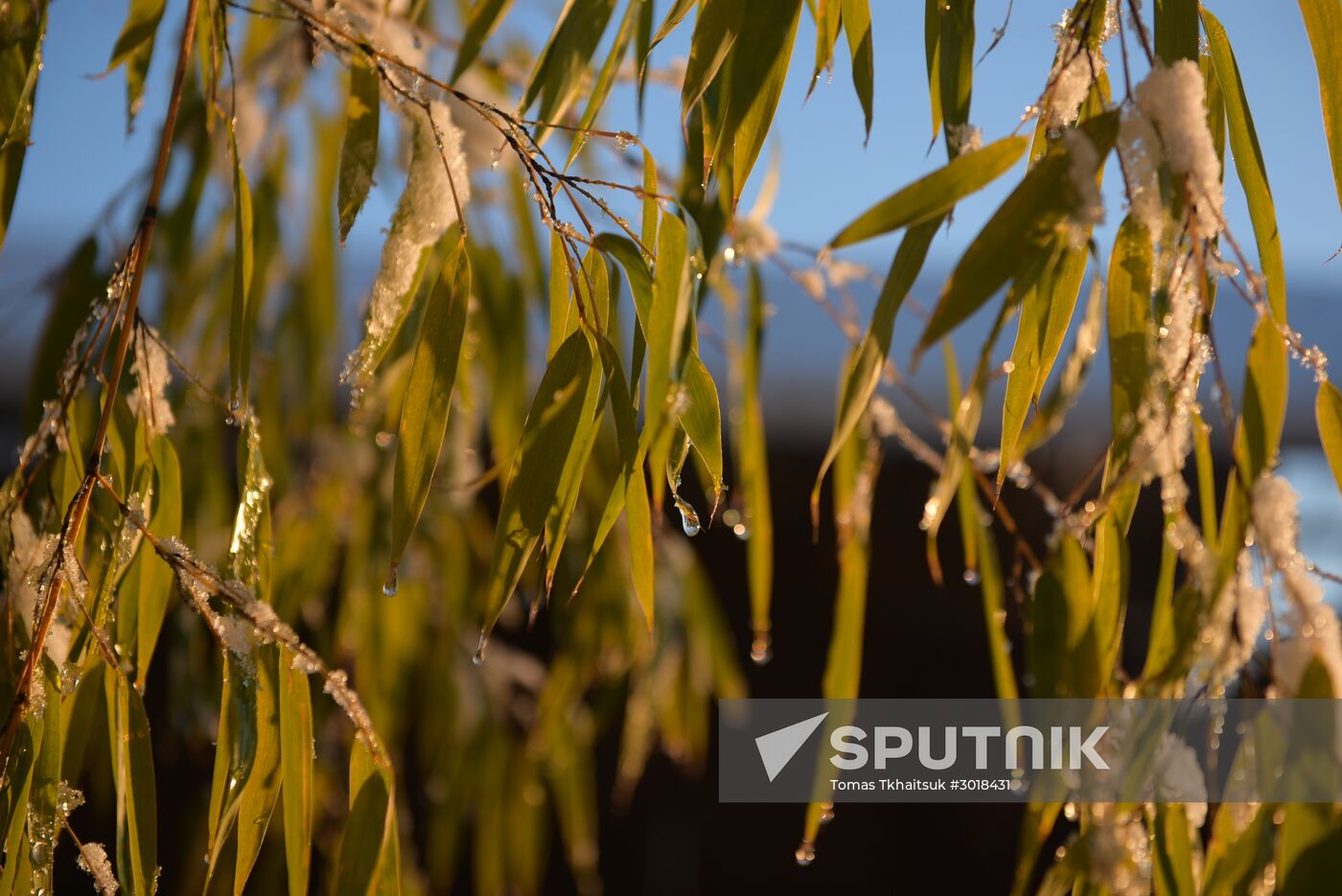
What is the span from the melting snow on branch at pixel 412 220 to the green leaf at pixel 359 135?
0.02 metres

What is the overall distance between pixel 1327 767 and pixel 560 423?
335mm

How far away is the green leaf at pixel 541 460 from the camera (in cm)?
44

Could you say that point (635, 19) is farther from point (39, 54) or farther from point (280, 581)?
point (280, 581)

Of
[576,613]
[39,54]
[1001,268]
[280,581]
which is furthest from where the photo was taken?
[576,613]

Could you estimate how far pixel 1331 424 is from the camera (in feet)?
1.42

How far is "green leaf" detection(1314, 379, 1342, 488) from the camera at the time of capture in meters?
0.43

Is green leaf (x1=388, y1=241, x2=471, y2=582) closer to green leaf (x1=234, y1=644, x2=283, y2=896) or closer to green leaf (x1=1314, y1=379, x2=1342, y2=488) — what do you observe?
green leaf (x1=234, y1=644, x2=283, y2=896)

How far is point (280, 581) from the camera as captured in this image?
3.33 feet

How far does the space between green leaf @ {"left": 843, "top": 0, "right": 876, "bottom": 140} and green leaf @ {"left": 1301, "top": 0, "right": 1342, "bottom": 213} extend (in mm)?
170

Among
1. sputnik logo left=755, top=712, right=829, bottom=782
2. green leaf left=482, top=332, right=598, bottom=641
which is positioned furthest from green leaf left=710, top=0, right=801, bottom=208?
sputnik logo left=755, top=712, right=829, bottom=782

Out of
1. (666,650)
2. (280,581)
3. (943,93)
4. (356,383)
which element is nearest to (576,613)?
(666,650)

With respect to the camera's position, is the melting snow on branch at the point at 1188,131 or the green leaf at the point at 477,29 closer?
the melting snow on branch at the point at 1188,131

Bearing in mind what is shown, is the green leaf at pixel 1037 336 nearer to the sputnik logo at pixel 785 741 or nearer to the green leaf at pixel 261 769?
the green leaf at pixel 261 769

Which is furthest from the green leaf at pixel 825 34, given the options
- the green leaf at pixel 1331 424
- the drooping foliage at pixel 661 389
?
the green leaf at pixel 1331 424
